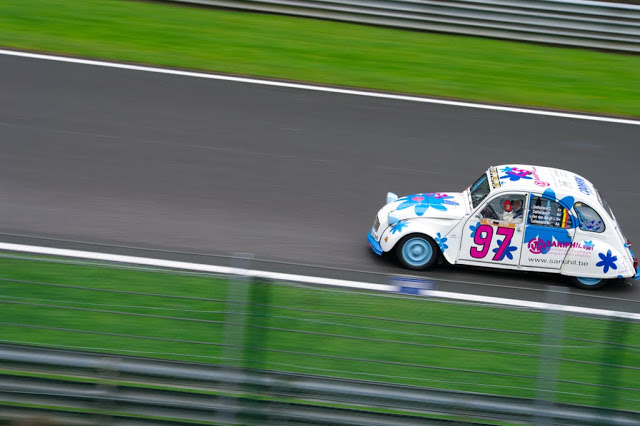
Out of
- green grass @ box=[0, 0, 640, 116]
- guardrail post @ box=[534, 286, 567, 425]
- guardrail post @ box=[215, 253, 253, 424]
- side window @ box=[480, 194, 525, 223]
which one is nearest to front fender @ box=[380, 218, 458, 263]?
side window @ box=[480, 194, 525, 223]

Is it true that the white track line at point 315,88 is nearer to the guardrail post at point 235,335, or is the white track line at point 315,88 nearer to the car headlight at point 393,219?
the car headlight at point 393,219

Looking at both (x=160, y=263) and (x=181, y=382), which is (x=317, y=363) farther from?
(x=160, y=263)

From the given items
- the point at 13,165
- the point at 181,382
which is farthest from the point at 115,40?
the point at 181,382

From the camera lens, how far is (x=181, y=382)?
5715 millimetres

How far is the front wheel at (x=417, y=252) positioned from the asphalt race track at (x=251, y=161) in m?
0.16

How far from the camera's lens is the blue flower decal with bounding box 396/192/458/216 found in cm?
988

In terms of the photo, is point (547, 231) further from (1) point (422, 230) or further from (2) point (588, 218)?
(1) point (422, 230)

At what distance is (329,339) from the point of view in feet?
18.3

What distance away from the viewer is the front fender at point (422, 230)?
9.65 meters

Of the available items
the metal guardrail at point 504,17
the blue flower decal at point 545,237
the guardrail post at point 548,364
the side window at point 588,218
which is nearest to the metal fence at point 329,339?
the guardrail post at point 548,364

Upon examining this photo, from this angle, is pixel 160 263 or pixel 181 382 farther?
pixel 160 263

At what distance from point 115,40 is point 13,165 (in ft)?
16.8

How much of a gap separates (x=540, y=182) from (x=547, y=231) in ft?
1.97

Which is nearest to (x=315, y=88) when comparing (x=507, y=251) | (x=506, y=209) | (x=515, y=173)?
(x=515, y=173)
